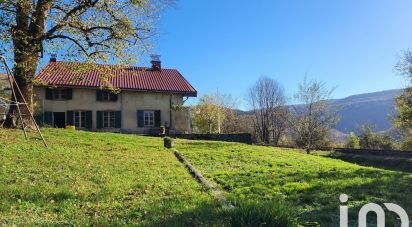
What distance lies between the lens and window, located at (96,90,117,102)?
3834 centimetres

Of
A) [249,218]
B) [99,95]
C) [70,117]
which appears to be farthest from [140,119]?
[249,218]

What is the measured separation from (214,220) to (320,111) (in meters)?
40.5

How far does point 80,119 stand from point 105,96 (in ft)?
9.96

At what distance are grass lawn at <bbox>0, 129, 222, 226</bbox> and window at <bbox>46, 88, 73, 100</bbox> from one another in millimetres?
24561

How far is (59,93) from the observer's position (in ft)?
122

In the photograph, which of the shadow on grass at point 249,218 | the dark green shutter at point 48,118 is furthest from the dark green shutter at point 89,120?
the shadow on grass at point 249,218

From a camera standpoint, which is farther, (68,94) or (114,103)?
(114,103)

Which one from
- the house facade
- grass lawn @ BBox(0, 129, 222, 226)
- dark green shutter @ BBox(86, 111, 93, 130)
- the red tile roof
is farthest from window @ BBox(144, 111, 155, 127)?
grass lawn @ BBox(0, 129, 222, 226)

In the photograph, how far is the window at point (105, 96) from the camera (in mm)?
38344

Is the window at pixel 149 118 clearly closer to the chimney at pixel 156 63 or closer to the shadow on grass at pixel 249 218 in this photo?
the chimney at pixel 156 63

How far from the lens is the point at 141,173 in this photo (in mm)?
10562

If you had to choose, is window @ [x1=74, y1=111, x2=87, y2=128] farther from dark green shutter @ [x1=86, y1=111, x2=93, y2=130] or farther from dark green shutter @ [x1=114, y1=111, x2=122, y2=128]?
dark green shutter @ [x1=114, y1=111, x2=122, y2=128]

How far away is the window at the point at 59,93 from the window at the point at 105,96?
2.42m

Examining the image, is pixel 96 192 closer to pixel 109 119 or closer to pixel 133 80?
pixel 109 119
